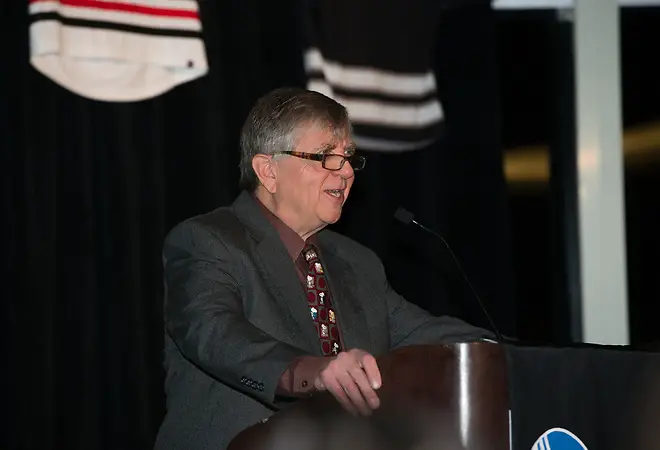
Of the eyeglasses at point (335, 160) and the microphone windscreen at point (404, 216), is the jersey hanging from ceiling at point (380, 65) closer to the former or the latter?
the eyeglasses at point (335, 160)

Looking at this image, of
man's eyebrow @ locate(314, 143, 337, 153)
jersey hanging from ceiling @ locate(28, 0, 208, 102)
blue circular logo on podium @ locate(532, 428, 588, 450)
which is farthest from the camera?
jersey hanging from ceiling @ locate(28, 0, 208, 102)

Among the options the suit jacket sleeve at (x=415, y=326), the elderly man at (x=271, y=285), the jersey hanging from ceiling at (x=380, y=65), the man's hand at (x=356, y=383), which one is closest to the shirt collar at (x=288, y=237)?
the elderly man at (x=271, y=285)

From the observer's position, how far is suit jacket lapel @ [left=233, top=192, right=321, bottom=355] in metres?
2.37

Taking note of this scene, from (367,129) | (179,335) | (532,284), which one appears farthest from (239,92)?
(179,335)

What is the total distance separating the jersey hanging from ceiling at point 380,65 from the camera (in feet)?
14.2

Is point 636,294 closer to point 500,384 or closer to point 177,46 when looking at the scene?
point 177,46

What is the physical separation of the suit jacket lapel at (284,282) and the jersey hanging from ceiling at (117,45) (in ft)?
5.33

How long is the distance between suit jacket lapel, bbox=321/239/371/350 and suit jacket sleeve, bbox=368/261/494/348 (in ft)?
0.42

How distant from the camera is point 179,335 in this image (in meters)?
2.14

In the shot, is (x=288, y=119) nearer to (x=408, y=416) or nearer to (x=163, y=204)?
(x=408, y=416)

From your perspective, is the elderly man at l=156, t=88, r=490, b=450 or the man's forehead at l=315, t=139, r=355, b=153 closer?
the elderly man at l=156, t=88, r=490, b=450

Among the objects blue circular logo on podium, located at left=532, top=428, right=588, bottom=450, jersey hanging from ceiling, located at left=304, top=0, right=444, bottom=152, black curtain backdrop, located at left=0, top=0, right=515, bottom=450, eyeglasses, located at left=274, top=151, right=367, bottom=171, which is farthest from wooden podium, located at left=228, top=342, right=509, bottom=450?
jersey hanging from ceiling, located at left=304, top=0, right=444, bottom=152

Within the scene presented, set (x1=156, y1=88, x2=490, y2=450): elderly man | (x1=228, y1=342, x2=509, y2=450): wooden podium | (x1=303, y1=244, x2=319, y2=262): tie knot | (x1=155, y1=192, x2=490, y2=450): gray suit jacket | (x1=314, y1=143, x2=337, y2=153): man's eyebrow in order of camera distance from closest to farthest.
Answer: (x1=228, y1=342, x2=509, y2=450): wooden podium
(x1=155, y1=192, x2=490, y2=450): gray suit jacket
(x1=156, y1=88, x2=490, y2=450): elderly man
(x1=314, y1=143, x2=337, y2=153): man's eyebrow
(x1=303, y1=244, x2=319, y2=262): tie knot

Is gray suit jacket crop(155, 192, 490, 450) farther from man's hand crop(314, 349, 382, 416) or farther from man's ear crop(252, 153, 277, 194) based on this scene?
man's hand crop(314, 349, 382, 416)
